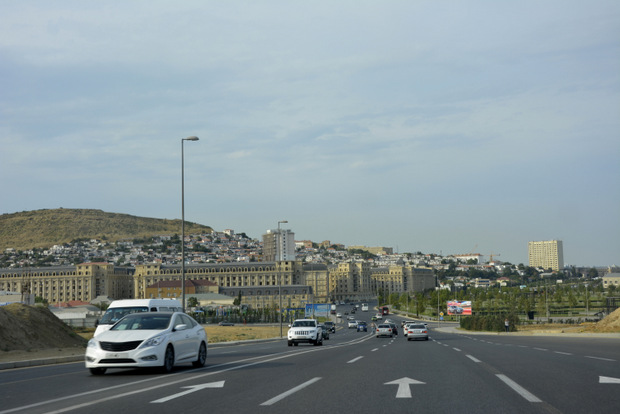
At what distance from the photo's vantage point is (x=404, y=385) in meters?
12.4

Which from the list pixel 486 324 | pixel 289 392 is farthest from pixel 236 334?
pixel 289 392

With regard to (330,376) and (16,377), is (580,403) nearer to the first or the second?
(330,376)

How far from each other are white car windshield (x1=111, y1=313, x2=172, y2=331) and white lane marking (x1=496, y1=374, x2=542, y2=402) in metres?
8.11

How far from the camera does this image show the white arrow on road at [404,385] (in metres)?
11.0

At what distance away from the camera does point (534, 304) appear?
11881 centimetres

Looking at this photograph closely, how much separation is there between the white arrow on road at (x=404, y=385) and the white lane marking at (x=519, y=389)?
67.0 inches

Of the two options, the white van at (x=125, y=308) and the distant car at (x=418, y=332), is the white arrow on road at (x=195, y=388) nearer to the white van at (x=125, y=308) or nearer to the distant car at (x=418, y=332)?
the white van at (x=125, y=308)

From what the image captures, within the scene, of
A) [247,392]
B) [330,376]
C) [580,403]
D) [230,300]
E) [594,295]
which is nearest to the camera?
[580,403]

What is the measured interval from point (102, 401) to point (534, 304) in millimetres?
117140

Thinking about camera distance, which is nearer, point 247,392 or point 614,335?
point 247,392

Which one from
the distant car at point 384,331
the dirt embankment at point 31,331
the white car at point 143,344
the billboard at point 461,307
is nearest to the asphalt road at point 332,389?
the white car at point 143,344

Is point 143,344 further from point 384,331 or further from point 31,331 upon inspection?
point 384,331

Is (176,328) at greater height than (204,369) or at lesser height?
greater

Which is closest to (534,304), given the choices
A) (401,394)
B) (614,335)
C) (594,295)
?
(594,295)
